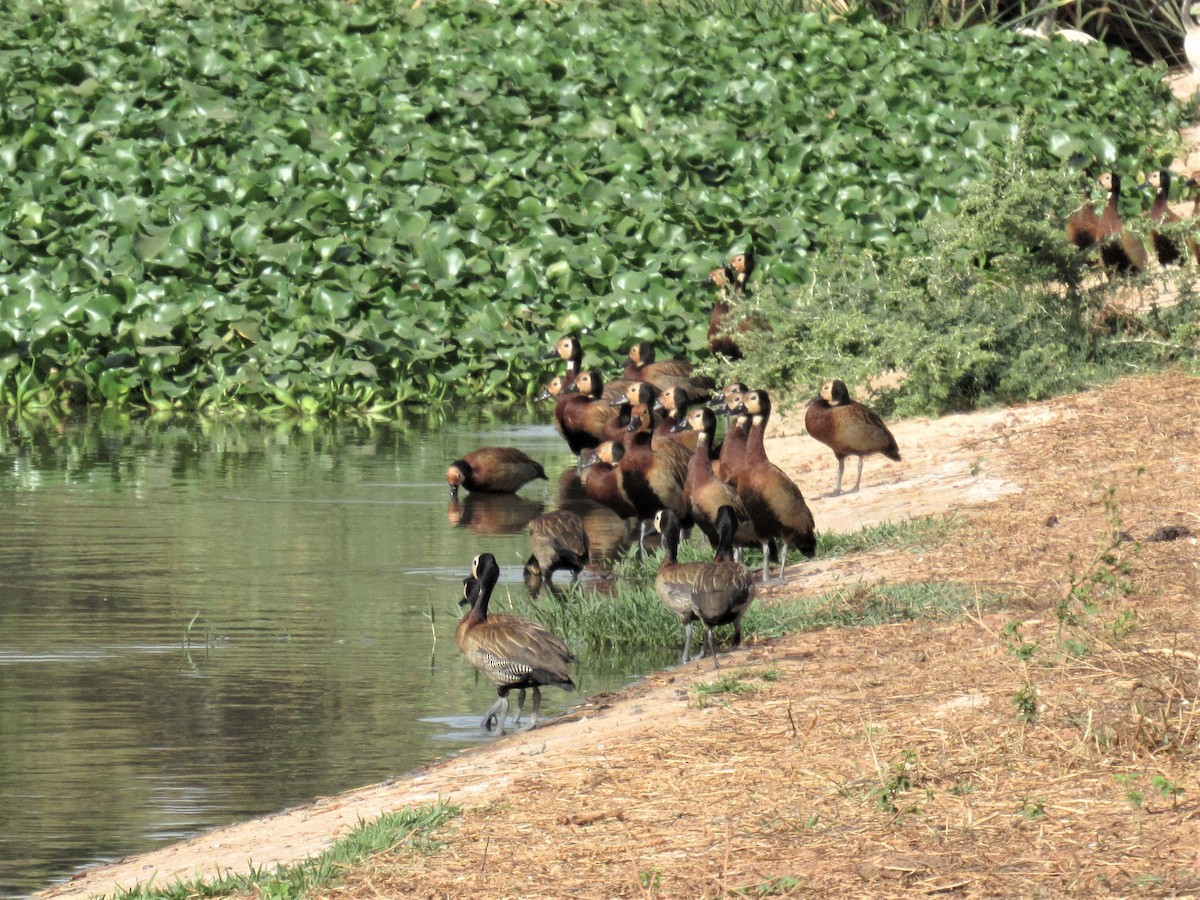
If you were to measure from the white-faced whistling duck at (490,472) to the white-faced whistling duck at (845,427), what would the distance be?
6.63ft

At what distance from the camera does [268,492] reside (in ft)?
44.7

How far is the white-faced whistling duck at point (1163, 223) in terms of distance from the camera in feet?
59.3

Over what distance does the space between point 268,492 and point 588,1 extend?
12848 mm

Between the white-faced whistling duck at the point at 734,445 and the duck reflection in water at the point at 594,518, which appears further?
the duck reflection in water at the point at 594,518

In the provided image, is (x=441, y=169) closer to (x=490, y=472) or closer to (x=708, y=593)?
(x=490, y=472)

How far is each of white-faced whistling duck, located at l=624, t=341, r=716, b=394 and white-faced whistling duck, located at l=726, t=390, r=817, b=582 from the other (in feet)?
15.6

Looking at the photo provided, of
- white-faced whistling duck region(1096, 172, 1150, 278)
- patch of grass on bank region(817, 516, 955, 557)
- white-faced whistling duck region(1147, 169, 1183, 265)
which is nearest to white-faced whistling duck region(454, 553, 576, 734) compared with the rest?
patch of grass on bank region(817, 516, 955, 557)

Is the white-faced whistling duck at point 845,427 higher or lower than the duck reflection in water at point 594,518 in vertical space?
higher

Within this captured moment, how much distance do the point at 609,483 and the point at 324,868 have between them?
6722 mm

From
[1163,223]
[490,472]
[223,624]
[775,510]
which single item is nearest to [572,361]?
[490,472]

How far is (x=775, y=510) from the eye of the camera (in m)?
10.7

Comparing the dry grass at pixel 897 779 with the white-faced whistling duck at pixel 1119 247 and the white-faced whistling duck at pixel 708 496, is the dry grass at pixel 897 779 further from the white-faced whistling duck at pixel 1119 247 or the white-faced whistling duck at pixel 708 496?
the white-faced whistling duck at pixel 1119 247

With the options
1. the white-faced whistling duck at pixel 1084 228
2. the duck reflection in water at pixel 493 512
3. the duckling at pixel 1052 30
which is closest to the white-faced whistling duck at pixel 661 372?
the duck reflection in water at pixel 493 512

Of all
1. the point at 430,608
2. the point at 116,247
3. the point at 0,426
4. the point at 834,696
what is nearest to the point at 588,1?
the point at 116,247
